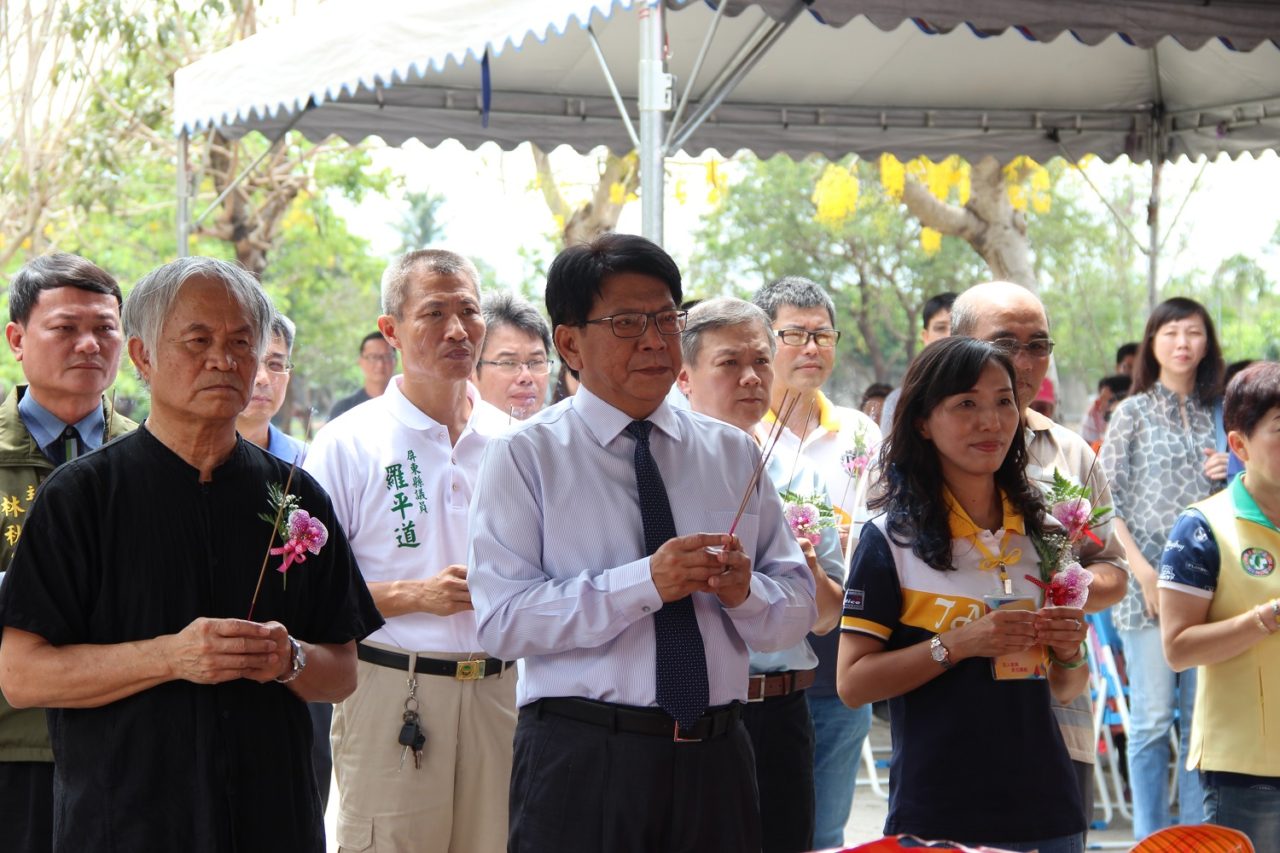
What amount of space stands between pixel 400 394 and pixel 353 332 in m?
40.0

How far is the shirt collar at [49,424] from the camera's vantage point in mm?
3463

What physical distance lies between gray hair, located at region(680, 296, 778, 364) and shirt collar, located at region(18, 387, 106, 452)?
5.13 ft

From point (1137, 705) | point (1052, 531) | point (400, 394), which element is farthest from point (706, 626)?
point (1137, 705)

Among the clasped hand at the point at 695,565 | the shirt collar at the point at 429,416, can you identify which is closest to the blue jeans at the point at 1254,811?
the clasped hand at the point at 695,565

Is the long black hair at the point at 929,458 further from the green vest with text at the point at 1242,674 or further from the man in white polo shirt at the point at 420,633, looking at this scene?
the man in white polo shirt at the point at 420,633

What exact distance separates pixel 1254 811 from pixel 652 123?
287 centimetres

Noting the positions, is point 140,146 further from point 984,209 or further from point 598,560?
point 598,560

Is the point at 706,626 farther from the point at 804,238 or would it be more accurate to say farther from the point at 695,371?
the point at 804,238

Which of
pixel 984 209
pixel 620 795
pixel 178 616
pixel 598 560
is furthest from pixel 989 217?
pixel 178 616

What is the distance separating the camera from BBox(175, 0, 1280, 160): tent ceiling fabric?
688 cm

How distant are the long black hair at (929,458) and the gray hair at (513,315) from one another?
226 centimetres

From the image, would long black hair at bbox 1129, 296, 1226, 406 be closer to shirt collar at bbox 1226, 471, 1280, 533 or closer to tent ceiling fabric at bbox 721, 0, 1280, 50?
tent ceiling fabric at bbox 721, 0, 1280, 50

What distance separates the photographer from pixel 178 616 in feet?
8.36

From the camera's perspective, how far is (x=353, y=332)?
43.2 metres
